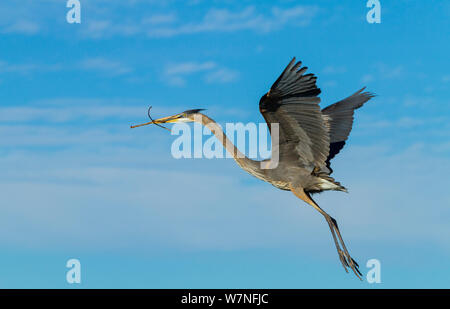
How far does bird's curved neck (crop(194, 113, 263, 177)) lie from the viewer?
35.0 ft

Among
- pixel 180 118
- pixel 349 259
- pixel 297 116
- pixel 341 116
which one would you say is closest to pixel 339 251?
pixel 349 259

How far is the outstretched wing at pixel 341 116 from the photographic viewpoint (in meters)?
12.0

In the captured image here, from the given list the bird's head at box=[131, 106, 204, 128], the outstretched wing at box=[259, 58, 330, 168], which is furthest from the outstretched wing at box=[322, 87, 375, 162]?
the bird's head at box=[131, 106, 204, 128]

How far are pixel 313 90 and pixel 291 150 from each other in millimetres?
1490

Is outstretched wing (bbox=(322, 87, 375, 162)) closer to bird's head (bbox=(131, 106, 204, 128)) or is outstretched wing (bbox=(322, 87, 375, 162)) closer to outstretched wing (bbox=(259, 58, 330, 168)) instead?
outstretched wing (bbox=(259, 58, 330, 168))

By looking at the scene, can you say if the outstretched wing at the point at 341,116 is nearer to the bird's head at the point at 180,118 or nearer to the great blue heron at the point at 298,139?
the great blue heron at the point at 298,139

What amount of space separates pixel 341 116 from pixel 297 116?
9.79 ft

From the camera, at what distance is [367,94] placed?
1277 cm

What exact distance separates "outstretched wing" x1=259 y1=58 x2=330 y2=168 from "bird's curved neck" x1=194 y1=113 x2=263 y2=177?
51 centimetres

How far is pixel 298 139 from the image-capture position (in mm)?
10234

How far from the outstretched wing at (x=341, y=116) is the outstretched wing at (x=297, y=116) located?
1565 millimetres

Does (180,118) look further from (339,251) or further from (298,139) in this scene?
(339,251)
